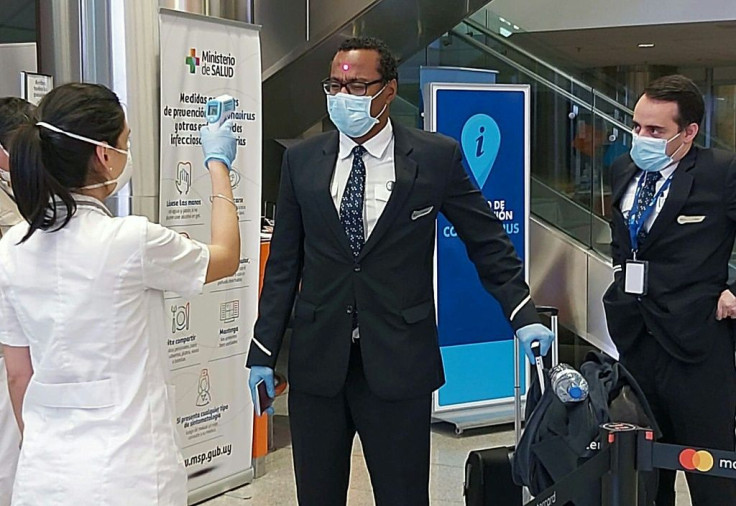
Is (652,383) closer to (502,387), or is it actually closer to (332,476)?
(332,476)

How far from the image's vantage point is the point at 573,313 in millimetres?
6258

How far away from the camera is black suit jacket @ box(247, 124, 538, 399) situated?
8.08ft

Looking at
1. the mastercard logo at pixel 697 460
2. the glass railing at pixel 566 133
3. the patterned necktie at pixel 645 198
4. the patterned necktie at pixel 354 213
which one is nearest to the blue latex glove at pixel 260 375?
the patterned necktie at pixel 354 213

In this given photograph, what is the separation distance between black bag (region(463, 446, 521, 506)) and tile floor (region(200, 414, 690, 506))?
0.87 m

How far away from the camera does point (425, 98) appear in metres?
5.05

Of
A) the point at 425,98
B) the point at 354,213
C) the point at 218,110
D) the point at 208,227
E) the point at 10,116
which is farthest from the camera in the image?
the point at 425,98

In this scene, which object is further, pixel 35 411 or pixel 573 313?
pixel 573 313

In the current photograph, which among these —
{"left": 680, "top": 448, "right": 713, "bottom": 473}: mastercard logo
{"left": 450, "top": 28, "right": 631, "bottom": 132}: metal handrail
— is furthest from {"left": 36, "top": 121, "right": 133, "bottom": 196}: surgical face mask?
{"left": 450, "top": 28, "right": 631, "bottom": 132}: metal handrail

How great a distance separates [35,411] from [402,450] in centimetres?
94

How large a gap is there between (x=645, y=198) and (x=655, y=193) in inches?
1.5

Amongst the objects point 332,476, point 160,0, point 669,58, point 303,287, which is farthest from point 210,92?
point 669,58

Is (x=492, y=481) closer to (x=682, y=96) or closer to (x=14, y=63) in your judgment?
(x=682, y=96)

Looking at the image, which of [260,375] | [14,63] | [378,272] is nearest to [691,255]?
[378,272]

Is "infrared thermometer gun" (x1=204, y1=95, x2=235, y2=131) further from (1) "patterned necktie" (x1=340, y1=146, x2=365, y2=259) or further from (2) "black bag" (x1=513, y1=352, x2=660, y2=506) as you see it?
(2) "black bag" (x1=513, y1=352, x2=660, y2=506)
